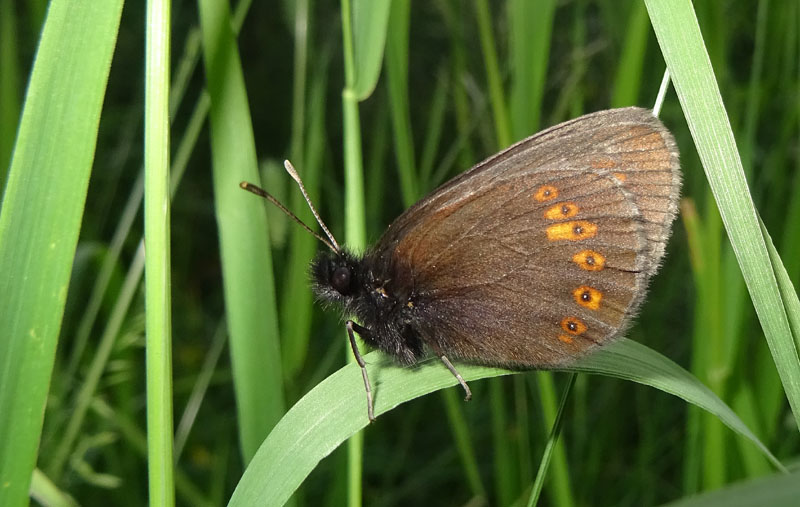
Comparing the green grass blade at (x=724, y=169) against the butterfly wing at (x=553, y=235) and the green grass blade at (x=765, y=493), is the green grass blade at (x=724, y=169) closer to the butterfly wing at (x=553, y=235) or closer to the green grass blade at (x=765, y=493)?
the butterfly wing at (x=553, y=235)

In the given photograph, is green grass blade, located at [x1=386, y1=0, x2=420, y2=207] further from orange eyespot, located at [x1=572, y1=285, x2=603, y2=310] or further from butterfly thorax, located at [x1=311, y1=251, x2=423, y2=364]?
orange eyespot, located at [x1=572, y1=285, x2=603, y2=310]

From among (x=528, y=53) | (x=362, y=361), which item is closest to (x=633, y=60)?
(x=528, y=53)

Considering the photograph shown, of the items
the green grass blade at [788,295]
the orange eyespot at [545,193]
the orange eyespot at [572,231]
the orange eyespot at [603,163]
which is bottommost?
the green grass blade at [788,295]

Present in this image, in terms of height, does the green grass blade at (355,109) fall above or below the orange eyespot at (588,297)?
above

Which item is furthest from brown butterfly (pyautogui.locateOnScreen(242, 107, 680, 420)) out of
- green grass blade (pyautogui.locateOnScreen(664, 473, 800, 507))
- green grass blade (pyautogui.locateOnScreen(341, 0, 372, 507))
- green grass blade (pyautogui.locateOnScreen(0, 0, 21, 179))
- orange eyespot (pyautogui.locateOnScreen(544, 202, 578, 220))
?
green grass blade (pyautogui.locateOnScreen(0, 0, 21, 179))

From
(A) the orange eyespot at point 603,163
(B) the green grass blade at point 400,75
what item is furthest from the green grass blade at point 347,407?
(B) the green grass blade at point 400,75

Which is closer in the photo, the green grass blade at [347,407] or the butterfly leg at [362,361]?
the green grass blade at [347,407]

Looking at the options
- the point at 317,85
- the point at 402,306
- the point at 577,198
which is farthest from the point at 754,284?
the point at 317,85
